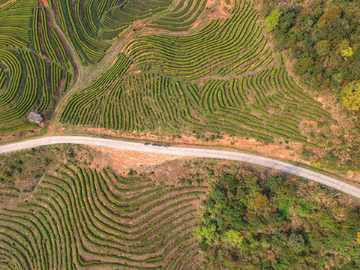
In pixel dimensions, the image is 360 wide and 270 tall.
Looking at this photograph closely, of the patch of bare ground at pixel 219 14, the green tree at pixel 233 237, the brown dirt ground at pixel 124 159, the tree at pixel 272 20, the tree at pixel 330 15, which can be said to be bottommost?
the green tree at pixel 233 237

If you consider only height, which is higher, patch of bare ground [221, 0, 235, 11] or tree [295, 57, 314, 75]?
patch of bare ground [221, 0, 235, 11]

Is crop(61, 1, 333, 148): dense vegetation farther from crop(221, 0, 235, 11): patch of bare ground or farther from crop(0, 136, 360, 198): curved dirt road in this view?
Answer: crop(0, 136, 360, 198): curved dirt road

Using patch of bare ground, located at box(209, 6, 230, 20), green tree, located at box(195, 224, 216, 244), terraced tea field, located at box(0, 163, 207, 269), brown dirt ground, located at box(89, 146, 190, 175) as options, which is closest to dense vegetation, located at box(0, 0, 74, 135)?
terraced tea field, located at box(0, 163, 207, 269)

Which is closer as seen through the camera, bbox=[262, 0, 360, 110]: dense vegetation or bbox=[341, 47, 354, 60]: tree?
bbox=[341, 47, 354, 60]: tree

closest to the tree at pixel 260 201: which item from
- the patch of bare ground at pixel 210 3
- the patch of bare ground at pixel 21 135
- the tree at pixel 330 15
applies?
A: the tree at pixel 330 15

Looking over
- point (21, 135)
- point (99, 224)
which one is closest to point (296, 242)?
point (99, 224)

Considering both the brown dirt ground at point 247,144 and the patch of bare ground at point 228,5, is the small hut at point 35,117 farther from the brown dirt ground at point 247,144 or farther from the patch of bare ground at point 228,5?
the patch of bare ground at point 228,5

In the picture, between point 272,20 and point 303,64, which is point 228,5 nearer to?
point 272,20
